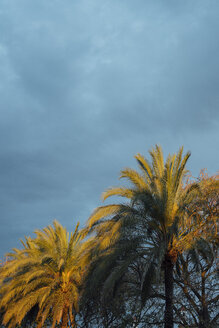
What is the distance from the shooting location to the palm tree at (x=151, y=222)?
42.6ft

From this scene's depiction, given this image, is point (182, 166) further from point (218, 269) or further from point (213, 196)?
point (218, 269)

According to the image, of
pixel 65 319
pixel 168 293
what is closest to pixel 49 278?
pixel 65 319

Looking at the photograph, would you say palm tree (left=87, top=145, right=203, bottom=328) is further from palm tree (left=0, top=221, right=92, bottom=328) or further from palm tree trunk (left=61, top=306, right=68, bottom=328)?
palm tree trunk (left=61, top=306, right=68, bottom=328)


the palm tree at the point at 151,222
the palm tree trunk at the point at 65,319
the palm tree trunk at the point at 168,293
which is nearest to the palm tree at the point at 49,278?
the palm tree trunk at the point at 65,319

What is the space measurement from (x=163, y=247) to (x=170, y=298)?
2044 millimetres

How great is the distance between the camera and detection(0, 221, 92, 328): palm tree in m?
18.0

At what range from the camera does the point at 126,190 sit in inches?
569

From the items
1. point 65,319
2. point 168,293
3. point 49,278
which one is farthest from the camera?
point 49,278

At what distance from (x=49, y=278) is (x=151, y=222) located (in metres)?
8.50

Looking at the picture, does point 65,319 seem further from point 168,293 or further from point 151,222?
point 151,222

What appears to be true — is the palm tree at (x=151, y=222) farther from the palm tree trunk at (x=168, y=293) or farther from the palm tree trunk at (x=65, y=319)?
the palm tree trunk at (x=65, y=319)

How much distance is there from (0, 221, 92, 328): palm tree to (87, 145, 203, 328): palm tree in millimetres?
4822

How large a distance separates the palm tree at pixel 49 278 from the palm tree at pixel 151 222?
482cm

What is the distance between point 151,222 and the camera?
44.7 ft
